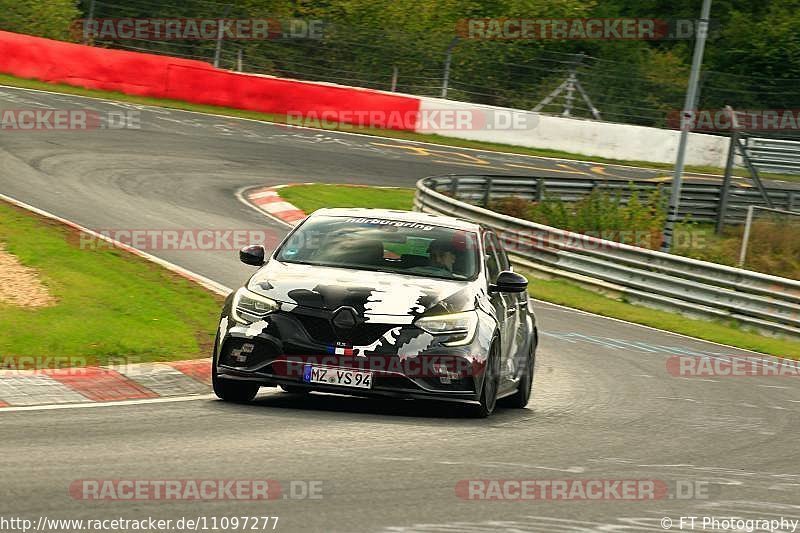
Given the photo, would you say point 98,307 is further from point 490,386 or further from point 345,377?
point 490,386

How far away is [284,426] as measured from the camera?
9.23 m

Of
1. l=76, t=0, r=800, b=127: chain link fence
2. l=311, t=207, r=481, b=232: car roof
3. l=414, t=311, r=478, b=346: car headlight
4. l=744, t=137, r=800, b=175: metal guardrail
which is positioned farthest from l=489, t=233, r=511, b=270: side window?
l=76, t=0, r=800, b=127: chain link fence

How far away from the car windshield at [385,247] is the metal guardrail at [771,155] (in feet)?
73.5

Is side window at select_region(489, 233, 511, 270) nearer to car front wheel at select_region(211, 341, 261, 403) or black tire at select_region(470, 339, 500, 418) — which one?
black tire at select_region(470, 339, 500, 418)

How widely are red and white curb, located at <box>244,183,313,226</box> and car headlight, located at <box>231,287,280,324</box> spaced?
13.5 m

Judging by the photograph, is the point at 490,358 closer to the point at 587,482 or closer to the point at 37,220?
the point at 587,482

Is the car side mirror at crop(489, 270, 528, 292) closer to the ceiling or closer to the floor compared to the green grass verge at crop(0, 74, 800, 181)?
closer to the ceiling

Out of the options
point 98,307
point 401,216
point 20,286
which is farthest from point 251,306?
point 20,286

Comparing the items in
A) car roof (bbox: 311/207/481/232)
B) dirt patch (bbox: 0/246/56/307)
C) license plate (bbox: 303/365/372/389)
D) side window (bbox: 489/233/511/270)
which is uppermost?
car roof (bbox: 311/207/481/232)

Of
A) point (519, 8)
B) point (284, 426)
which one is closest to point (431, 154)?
point (519, 8)

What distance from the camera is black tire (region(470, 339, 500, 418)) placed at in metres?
10.2

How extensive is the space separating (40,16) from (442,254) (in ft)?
101

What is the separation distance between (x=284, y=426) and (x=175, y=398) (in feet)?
5.40

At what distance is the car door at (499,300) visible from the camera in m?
10.9
